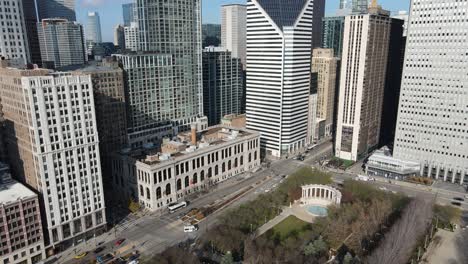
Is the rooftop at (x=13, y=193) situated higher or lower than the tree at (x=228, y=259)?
higher

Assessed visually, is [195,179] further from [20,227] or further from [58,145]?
[20,227]

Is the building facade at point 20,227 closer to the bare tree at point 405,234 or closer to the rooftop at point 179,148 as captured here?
the rooftop at point 179,148

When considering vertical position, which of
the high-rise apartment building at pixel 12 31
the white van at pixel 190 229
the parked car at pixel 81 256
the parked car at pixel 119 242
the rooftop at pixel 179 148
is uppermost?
the high-rise apartment building at pixel 12 31

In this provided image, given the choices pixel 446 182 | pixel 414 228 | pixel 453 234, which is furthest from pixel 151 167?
pixel 446 182

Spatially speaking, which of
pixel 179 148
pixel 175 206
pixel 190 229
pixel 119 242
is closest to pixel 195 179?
pixel 179 148

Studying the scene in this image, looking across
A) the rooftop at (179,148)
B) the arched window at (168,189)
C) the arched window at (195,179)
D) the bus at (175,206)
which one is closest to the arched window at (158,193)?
the arched window at (168,189)

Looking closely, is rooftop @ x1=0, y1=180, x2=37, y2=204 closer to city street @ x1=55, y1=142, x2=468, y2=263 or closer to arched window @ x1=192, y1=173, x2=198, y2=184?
city street @ x1=55, y1=142, x2=468, y2=263
